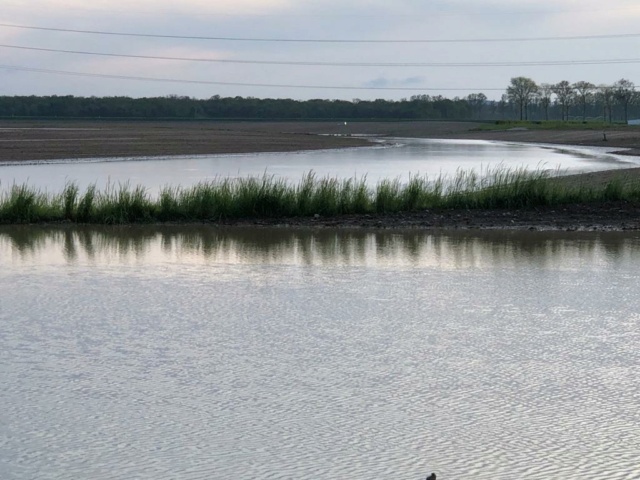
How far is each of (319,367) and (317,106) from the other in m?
138

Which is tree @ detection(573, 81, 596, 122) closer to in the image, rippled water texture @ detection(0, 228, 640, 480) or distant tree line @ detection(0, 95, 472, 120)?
distant tree line @ detection(0, 95, 472, 120)

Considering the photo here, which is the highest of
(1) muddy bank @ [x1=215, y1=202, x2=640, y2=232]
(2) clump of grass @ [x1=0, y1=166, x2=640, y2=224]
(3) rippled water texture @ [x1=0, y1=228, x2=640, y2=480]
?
(2) clump of grass @ [x1=0, y1=166, x2=640, y2=224]

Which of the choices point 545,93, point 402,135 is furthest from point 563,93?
point 402,135

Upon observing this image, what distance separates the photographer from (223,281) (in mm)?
11141

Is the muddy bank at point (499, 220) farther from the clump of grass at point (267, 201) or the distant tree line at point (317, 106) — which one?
the distant tree line at point (317, 106)

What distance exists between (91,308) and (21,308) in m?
0.66

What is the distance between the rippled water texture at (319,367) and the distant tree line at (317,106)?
106 metres

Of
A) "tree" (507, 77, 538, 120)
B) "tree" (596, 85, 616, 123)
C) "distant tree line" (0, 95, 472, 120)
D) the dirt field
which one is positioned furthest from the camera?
"tree" (507, 77, 538, 120)

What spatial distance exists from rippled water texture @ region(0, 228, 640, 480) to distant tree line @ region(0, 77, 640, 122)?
348 ft

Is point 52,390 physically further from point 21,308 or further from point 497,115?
point 497,115

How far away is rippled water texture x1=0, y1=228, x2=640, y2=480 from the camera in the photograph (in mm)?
5508

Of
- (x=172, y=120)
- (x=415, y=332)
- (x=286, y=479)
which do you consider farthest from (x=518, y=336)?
(x=172, y=120)

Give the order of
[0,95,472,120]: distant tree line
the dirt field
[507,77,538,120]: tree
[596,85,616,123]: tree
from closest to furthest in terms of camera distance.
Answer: the dirt field, [0,95,472,120]: distant tree line, [596,85,616,123]: tree, [507,77,538,120]: tree

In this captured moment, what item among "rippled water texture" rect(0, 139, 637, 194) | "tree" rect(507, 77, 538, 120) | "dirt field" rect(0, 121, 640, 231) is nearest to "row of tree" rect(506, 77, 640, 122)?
"tree" rect(507, 77, 538, 120)
